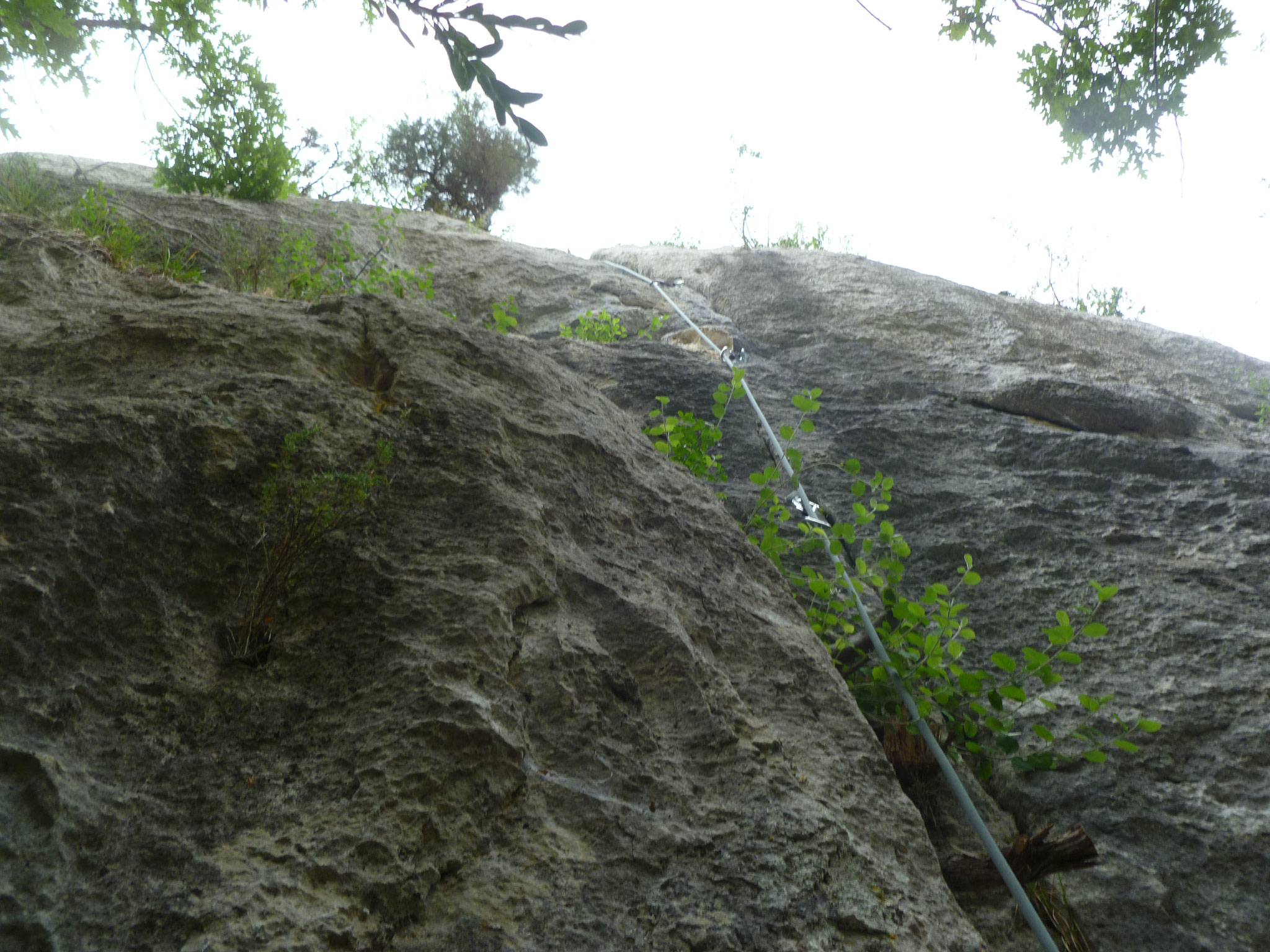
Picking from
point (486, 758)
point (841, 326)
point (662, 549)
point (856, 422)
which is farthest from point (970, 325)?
point (486, 758)

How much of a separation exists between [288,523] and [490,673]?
64 centimetres

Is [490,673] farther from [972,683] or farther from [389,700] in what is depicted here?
[972,683]

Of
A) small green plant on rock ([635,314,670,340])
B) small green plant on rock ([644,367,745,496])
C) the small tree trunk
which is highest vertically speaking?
small green plant on rock ([635,314,670,340])

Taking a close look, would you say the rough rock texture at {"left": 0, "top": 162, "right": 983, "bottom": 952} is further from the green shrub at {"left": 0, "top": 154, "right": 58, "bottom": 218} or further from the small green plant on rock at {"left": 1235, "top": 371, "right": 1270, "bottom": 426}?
the small green plant on rock at {"left": 1235, "top": 371, "right": 1270, "bottom": 426}

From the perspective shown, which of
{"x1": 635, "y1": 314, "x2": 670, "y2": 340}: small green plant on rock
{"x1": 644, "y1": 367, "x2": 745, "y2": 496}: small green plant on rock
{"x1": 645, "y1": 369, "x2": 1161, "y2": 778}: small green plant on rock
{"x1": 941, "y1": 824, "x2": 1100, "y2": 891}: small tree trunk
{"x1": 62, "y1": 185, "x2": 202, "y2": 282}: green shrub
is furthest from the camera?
{"x1": 635, "y1": 314, "x2": 670, "y2": 340}: small green plant on rock

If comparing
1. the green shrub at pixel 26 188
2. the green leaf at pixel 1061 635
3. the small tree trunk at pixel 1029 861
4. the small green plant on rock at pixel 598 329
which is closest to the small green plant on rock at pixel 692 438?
the green leaf at pixel 1061 635

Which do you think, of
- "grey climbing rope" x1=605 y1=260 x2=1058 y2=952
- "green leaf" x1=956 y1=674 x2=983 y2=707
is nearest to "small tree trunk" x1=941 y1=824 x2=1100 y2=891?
"grey climbing rope" x1=605 y1=260 x2=1058 y2=952

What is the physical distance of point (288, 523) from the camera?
82.3 inches

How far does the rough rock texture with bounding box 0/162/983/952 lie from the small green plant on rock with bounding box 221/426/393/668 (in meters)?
0.05

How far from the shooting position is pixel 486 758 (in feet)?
5.97

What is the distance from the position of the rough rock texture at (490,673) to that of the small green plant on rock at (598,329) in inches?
71.6

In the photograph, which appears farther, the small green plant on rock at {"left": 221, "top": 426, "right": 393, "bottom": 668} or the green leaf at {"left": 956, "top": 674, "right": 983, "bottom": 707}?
the green leaf at {"left": 956, "top": 674, "right": 983, "bottom": 707}

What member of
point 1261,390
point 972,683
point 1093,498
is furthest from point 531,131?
point 1261,390

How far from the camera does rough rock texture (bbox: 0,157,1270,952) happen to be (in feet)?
5.09
